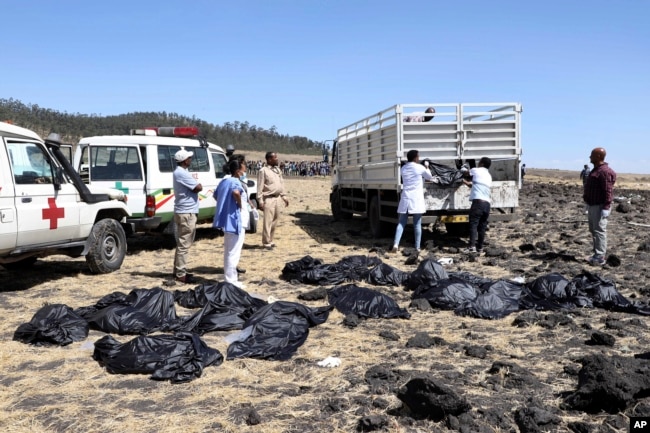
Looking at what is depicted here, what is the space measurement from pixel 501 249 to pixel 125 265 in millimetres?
6436

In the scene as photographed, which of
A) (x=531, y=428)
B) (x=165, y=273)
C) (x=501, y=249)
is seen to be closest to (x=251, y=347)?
(x=531, y=428)

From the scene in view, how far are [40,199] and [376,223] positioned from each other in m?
6.71

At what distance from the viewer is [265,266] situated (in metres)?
8.84

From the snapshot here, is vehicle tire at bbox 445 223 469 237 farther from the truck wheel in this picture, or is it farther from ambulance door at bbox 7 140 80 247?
ambulance door at bbox 7 140 80 247

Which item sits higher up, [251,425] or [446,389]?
[446,389]

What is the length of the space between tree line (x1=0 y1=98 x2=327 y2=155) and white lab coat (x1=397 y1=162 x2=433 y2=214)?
44.0 metres

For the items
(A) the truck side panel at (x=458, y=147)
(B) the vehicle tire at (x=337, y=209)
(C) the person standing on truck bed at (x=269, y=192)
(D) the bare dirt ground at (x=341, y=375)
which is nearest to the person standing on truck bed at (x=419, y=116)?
(A) the truck side panel at (x=458, y=147)

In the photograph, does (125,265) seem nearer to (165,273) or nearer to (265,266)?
(165,273)

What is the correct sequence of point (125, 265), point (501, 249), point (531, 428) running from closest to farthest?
point (531, 428) → point (125, 265) → point (501, 249)

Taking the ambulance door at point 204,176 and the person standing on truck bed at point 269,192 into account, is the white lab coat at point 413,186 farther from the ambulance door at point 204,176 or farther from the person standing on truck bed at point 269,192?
the ambulance door at point 204,176

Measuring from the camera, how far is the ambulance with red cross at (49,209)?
21.9ft

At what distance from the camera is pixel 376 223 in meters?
11.8

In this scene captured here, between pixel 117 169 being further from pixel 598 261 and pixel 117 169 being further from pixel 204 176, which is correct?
pixel 598 261

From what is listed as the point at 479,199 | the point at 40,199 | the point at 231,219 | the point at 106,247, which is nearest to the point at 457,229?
the point at 479,199
